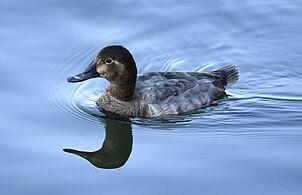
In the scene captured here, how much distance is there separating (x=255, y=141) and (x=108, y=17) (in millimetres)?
4439

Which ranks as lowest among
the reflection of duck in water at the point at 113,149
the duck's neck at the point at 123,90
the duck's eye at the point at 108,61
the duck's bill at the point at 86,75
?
the reflection of duck in water at the point at 113,149

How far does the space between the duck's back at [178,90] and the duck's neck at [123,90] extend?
13cm

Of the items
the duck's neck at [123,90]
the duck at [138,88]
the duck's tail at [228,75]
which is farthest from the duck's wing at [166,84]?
the duck's tail at [228,75]

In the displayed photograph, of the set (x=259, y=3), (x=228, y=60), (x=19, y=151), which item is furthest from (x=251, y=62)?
(x=19, y=151)

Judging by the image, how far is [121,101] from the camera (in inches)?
443

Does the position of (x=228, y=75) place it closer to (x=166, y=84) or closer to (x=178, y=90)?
(x=178, y=90)

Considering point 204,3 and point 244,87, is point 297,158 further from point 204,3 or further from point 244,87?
point 204,3

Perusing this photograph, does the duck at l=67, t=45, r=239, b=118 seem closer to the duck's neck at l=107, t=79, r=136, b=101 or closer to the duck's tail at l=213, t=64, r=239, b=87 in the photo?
the duck's neck at l=107, t=79, r=136, b=101

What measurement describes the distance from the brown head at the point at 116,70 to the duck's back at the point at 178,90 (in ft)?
0.79

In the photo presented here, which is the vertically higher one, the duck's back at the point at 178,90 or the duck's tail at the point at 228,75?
the duck's tail at the point at 228,75

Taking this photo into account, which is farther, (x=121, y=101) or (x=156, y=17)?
(x=156, y=17)

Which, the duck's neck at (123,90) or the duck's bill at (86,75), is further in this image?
the duck's neck at (123,90)

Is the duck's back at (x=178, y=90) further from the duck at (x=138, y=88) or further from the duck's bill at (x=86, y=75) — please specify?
the duck's bill at (x=86, y=75)

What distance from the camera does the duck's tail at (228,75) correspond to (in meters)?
12.0
